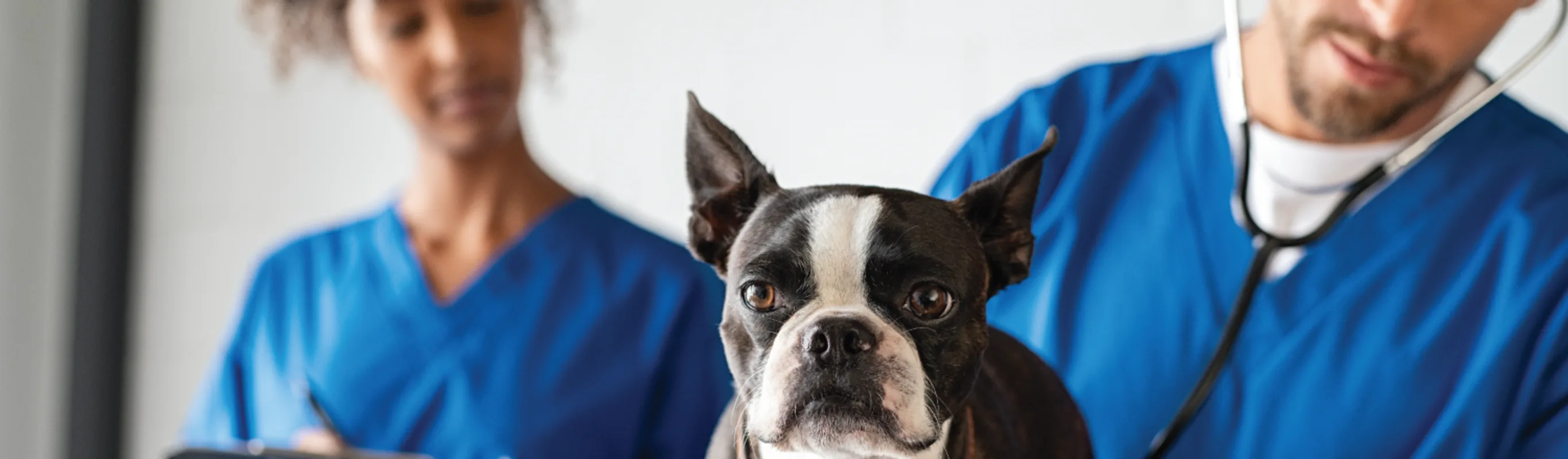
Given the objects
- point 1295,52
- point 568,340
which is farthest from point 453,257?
point 1295,52

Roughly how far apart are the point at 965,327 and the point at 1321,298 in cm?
32

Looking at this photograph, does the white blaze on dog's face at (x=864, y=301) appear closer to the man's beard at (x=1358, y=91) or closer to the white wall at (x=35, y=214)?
the man's beard at (x=1358, y=91)

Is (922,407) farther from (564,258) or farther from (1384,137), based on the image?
(564,258)

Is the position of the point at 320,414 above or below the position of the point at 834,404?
below

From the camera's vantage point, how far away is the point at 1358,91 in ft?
2.14

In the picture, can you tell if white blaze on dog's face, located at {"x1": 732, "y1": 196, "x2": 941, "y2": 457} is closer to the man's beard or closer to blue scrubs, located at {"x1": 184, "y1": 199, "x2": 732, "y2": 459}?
the man's beard

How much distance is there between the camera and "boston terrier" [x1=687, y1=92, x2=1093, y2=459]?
43cm

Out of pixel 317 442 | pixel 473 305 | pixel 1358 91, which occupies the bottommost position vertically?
pixel 317 442

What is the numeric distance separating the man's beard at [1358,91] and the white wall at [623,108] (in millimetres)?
77

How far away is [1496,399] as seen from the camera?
2.09ft

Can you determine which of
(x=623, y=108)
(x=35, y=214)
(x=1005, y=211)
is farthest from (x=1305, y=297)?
(x=35, y=214)

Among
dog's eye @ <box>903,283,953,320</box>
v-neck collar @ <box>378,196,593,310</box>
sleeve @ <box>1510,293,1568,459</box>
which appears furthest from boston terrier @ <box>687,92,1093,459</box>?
v-neck collar @ <box>378,196,593,310</box>

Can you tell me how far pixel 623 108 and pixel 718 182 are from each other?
59 cm

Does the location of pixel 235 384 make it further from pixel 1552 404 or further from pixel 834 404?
pixel 1552 404
